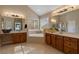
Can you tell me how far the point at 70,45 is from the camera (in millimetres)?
3979

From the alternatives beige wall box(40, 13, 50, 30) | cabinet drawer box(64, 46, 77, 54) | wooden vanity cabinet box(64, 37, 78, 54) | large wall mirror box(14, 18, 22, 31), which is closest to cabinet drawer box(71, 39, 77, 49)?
wooden vanity cabinet box(64, 37, 78, 54)

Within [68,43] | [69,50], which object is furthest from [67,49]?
[68,43]

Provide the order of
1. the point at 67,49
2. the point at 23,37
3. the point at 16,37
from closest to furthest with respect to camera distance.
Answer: the point at 67,49 < the point at 16,37 < the point at 23,37

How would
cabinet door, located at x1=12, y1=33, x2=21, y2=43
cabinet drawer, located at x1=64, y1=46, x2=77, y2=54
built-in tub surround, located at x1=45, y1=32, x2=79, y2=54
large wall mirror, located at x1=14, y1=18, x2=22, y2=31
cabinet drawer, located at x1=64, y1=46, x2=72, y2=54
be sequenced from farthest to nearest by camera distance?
cabinet door, located at x1=12, y1=33, x2=21, y2=43 → large wall mirror, located at x1=14, y1=18, x2=22, y2=31 → cabinet drawer, located at x1=64, y1=46, x2=72, y2=54 → cabinet drawer, located at x1=64, y1=46, x2=77, y2=54 → built-in tub surround, located at x1=45, y1=32, x2=79, y2=54

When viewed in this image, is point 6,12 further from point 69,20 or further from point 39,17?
point 69,20

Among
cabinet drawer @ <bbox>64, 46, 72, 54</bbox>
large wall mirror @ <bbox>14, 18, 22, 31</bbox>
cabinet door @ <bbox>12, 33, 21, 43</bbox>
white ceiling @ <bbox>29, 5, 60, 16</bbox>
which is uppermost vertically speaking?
white ceiling @ <bbox>29, 5, 60, 16</bbox>

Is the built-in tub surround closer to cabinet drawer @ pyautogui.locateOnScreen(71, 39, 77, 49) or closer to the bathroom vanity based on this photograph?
cabinet drawer @ pyautogui.locateOnScreen(71, 39, 77, 49)

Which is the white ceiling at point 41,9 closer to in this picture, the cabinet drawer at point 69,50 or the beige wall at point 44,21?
the beige wall at point 44,21

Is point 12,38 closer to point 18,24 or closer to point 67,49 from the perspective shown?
point 18,24

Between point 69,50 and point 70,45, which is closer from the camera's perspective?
point 70,45

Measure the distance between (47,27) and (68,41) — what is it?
308cm

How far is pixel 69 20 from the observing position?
5043 millimetres

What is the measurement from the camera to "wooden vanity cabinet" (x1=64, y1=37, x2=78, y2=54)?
3724mm
